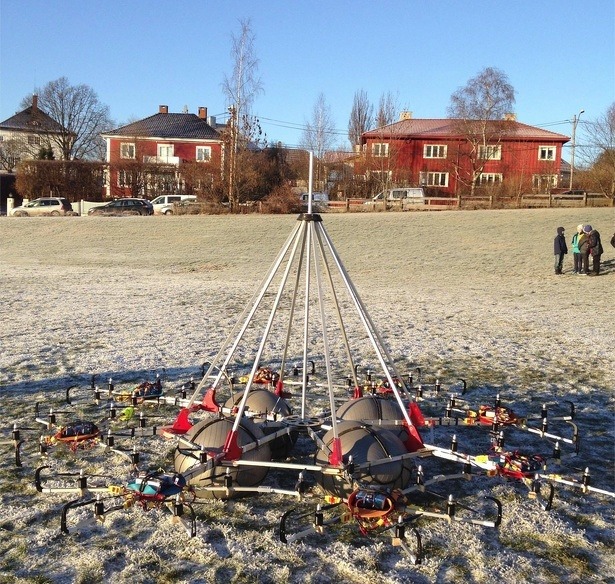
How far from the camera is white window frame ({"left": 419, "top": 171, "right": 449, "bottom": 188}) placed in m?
57.1

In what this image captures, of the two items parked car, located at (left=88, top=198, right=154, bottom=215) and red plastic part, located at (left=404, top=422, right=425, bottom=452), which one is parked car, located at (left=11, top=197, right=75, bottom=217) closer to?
parked car, located at (left=88, top=198, right=154, bottom=215)

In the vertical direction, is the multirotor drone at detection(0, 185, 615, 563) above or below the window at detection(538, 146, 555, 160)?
below

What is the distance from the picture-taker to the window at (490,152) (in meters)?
53.7

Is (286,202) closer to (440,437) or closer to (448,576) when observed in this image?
(440,437)

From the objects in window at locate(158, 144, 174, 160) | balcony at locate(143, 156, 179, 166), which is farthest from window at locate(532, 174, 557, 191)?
window at locate(158, 144, 174, 160)

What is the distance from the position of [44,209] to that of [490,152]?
34491 millimetres

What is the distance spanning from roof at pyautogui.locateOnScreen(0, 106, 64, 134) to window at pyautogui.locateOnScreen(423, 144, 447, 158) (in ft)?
125

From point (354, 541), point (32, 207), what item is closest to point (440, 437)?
point (354, 541)

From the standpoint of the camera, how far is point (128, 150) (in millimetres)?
58750

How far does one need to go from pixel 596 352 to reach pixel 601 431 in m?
3.87

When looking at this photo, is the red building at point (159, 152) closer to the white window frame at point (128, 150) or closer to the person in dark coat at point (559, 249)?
the white window frame at point (128, 150)

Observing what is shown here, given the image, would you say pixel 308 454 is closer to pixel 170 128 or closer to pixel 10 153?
pixel 170 128

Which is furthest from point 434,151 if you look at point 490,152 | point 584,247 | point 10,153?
point 10,153

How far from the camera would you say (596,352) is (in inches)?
409
